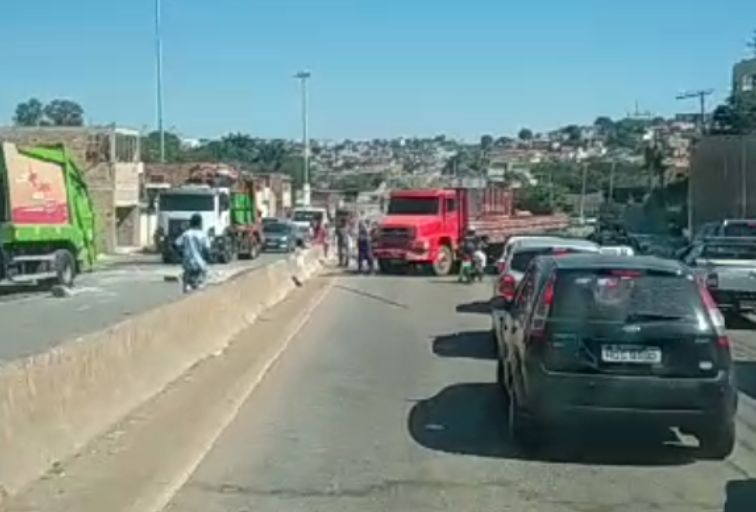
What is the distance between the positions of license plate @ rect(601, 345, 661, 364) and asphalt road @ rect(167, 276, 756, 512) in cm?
80

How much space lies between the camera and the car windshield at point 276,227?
74062mm

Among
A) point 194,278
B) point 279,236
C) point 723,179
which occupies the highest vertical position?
point 723,179

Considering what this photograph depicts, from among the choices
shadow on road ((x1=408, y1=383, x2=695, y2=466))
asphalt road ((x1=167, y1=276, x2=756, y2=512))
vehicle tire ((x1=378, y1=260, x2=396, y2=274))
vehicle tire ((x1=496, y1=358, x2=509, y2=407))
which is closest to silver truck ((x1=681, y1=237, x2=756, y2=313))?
asphalt road ((x1=167, y1=276, x2=756, y2=512))

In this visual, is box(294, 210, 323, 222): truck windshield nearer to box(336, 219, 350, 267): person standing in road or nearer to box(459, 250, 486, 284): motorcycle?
box(336, 219, 350, 267): person standing in road

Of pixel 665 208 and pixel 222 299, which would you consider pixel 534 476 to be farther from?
pixel 665 208

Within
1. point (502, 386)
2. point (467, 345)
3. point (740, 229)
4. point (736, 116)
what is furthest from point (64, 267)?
point (736, 116)

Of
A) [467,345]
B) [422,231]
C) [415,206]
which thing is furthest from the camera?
[415,206]

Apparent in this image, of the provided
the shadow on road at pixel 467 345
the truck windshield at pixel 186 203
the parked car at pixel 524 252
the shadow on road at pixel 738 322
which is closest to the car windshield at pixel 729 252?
the shadow on road at pixel 738 322

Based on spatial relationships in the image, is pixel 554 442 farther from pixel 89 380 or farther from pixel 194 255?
pixel 194 255

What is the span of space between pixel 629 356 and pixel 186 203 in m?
45.8

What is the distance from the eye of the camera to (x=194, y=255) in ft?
80.0

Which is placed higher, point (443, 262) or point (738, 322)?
point (738, 322)

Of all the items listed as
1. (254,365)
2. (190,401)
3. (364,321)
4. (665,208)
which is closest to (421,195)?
(364,321)

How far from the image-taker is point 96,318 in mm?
26719
